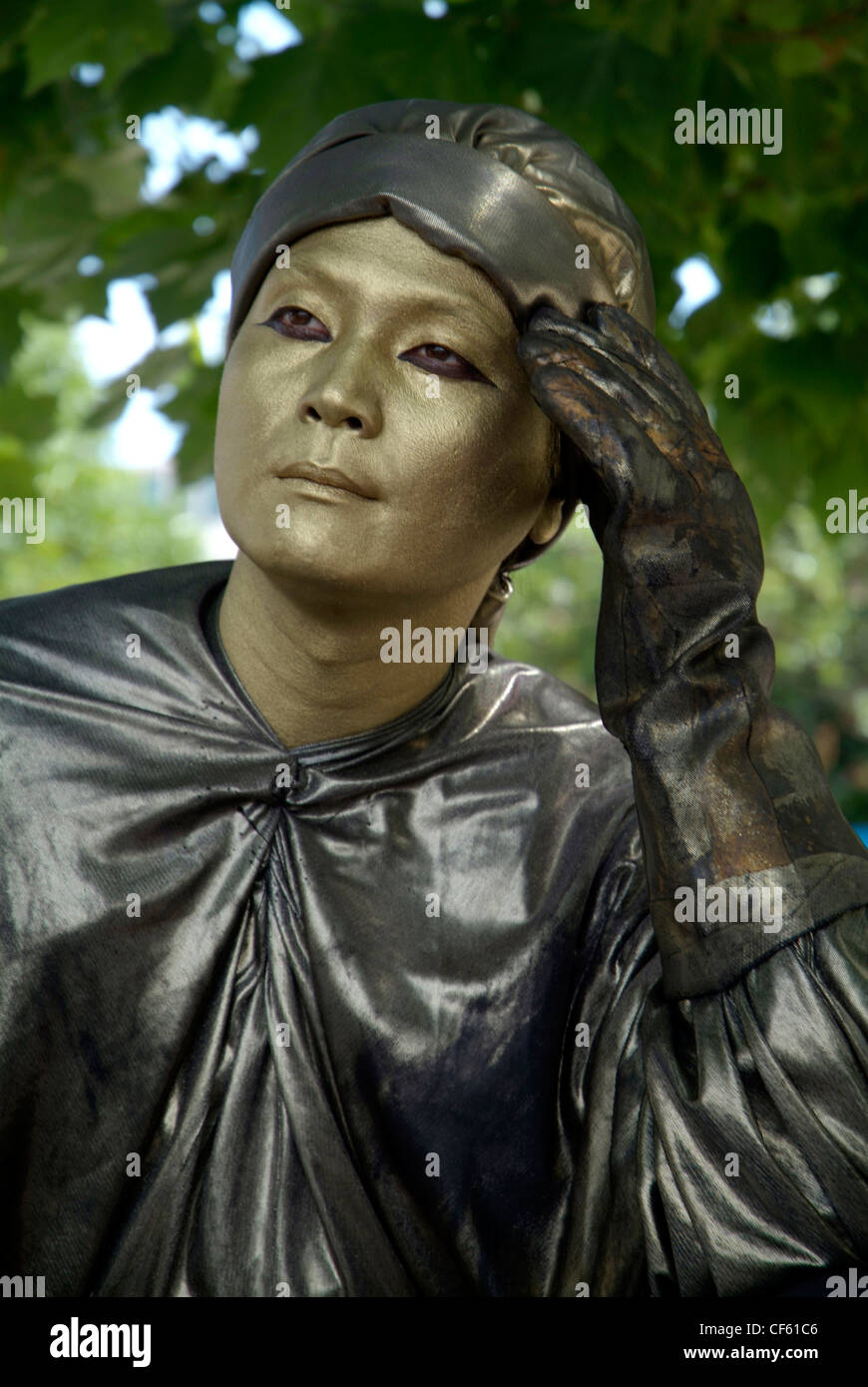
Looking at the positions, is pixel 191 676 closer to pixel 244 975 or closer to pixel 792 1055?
pixel 244 975

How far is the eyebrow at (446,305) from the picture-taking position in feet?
6.57

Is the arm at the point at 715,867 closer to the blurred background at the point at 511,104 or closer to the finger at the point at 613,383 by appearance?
the finger at the point at 613,383

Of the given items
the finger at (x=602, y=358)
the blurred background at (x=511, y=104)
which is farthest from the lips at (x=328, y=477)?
the blurred background at (x=511, y=104)

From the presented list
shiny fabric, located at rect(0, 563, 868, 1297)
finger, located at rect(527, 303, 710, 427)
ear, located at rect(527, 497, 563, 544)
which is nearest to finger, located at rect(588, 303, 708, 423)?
finger, located at rect(527, 303, 710, 427)

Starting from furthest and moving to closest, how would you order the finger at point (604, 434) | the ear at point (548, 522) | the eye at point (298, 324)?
the ear at point (548, 522)
the eye at point (298, 324)
the finger at point (604, 434)

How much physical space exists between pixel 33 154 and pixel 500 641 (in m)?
10.3

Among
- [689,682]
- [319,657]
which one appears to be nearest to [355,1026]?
[319,657]

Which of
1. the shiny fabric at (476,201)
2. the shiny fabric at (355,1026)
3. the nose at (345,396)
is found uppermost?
the shiny fabric at (476,201)

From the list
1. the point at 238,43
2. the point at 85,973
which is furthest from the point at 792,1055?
the point at 238,43

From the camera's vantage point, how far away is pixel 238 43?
434 cm

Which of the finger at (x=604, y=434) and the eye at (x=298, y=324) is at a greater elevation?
the eye at (x=298, y=324)

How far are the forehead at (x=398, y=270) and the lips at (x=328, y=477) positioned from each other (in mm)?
236

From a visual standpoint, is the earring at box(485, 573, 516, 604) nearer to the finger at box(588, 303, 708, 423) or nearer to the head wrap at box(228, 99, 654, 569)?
the head wrap at box(228, 99, 654, 569)

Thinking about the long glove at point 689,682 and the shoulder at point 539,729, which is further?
the shoulder at point 539,729
